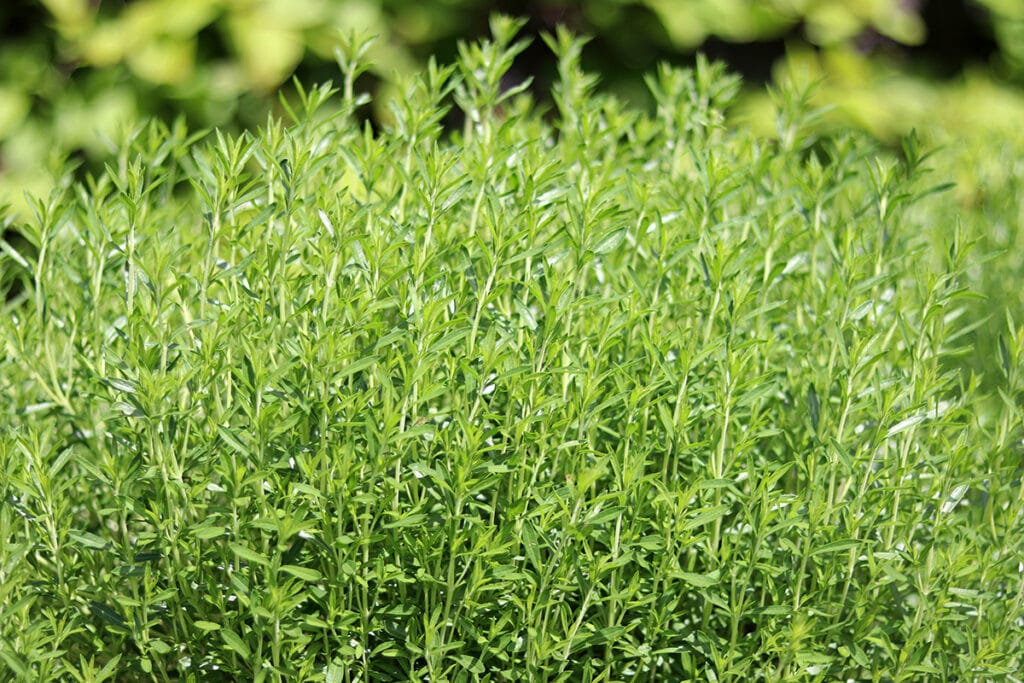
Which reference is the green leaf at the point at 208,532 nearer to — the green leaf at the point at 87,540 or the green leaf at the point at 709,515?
the green leaf at the point at 87,540

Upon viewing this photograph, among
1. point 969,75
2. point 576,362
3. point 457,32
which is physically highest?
point 576,362

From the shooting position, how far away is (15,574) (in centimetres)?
163

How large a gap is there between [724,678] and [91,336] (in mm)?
1241

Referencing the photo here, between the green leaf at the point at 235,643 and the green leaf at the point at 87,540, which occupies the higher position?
the green leaf at the point at 87,540

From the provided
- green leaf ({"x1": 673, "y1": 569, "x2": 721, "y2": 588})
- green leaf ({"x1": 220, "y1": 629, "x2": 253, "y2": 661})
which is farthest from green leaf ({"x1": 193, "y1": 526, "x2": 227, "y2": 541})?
green leaf ({"x1": 673, "y1": 569, "x2": 721, "y2": 588})

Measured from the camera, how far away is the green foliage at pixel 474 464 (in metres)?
1.56

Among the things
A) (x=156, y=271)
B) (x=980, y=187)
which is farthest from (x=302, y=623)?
(x=980, y=187)

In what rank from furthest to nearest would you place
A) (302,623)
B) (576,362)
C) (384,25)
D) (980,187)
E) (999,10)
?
(999,10)
(384,25)
(980,187)
(576,362)
(302,623)

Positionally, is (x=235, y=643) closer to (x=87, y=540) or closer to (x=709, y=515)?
(x=87, y=540)

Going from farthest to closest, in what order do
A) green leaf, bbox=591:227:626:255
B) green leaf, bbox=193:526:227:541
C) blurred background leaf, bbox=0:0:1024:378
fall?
blurred background leaf, bbox=0:0:1024:378 < green leaf, bbox=591:227:626:255 < green leaf, bbox=193:526:227:541

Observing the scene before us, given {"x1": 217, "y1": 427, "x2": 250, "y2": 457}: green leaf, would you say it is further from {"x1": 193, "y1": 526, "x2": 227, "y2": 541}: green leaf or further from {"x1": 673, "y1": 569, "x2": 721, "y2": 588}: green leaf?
{"x1": 673, "y1": 569, "x2": 721, "y2": 588}: green leaf

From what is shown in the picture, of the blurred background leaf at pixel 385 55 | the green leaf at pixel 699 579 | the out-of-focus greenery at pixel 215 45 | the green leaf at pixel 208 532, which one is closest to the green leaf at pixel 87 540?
the green leaf at pixel 208 532

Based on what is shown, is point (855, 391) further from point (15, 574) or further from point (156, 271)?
point (15, 574)

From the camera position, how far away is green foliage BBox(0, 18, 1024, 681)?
156cm
